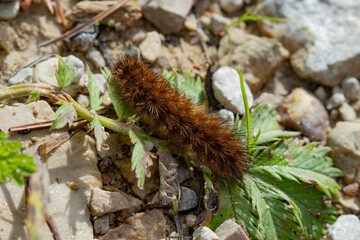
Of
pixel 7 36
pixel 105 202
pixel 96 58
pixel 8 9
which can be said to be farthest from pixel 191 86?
pixel 8 9

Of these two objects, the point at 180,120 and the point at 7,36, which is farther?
the point at 7,36

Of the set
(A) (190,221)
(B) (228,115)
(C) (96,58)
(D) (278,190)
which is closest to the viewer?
(A) (190,221)

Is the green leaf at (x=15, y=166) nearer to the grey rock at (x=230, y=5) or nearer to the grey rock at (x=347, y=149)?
the grey rock at (x=347, y=149)

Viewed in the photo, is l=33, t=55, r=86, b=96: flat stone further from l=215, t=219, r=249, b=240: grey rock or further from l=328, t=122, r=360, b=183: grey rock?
l=328, t=122, r=360, b=183: grey rock

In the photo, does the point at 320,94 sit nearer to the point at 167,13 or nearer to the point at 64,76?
the point at 167,13

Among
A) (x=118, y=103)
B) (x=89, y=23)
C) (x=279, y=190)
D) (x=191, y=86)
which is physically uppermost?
(x=89, y=23)

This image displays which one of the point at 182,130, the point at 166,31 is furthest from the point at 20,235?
the point at 166,31
